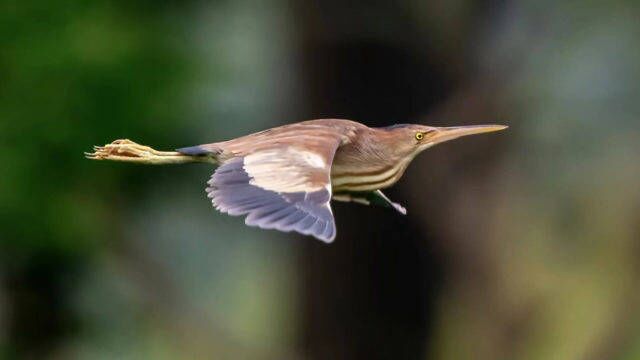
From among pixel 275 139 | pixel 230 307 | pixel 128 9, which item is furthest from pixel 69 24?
pixel 275 139

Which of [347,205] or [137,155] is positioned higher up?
[137,155]

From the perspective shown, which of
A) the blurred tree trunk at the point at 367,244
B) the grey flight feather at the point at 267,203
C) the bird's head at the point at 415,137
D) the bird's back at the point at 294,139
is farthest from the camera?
the blurred tree trunk at the point at 367,244

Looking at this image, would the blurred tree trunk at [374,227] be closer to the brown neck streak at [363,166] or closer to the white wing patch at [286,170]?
the brown neck streak at [363,166]

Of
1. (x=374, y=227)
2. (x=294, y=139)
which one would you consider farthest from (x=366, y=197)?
(x=374, y=227)

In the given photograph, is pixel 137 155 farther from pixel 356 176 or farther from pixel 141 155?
pixel 356 176

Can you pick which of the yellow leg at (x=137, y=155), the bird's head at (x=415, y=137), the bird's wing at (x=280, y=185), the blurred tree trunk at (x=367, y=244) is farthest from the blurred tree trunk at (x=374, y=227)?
the bird's wing at (x=280, y=185)

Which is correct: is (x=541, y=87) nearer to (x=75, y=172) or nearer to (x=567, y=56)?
(x=567, y=56)
